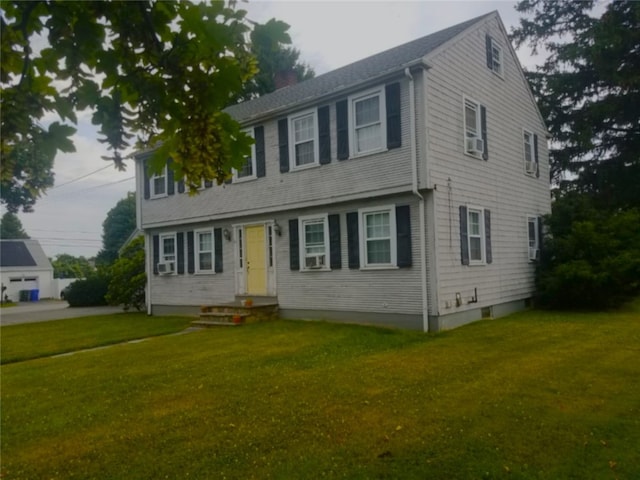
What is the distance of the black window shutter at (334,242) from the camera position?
11.8 meters

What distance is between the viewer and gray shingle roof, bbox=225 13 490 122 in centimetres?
1135

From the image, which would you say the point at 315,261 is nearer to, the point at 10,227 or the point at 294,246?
the point at 294,246

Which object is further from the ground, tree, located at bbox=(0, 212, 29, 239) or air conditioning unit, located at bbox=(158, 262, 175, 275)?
tree, located at bbox=(0, 212, 29, 239)

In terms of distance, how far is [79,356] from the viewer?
9.12 meters

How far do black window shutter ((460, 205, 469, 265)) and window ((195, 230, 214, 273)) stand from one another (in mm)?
7423

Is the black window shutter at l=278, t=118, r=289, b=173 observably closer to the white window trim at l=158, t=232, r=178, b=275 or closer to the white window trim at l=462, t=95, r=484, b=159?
the white window trim at l=462, t=95, r=484, b=159

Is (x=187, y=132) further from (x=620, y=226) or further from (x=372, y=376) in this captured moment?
(x=620, y=226)

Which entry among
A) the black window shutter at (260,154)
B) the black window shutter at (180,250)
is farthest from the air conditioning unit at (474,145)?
the black window shutter at (180,250)

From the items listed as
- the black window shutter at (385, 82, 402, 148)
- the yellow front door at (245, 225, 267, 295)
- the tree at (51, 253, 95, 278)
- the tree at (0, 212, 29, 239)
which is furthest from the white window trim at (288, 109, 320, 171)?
the tree at (0, 212, 29, 239)

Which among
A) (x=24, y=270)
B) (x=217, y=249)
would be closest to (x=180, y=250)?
(x=217, y=249)

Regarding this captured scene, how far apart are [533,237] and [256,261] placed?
8252mm

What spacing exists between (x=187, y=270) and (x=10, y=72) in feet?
44.5

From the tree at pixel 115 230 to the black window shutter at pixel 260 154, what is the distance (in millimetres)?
29694

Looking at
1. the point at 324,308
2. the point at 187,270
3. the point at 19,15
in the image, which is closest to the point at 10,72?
the point at 19,15
